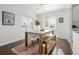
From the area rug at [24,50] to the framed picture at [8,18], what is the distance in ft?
1.64

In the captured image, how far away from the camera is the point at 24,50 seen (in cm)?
166

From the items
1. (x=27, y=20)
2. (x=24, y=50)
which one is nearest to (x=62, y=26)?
(x=27, y=20)

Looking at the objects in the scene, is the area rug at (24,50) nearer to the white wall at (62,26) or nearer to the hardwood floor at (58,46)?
the hardwood floor at (58,46)

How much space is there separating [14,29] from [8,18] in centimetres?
24

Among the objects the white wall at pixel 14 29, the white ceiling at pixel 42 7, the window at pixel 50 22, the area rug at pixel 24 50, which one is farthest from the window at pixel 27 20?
the area rug at pixel 24 50

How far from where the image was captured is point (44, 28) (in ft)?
5.50

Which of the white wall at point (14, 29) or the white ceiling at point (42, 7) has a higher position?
the white ceiling at point (42, 7)

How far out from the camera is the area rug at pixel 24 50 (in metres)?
1.63

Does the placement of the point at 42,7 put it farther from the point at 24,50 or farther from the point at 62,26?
the point at 24,50

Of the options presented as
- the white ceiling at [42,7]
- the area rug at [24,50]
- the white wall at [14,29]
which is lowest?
the area rug at [24,50]

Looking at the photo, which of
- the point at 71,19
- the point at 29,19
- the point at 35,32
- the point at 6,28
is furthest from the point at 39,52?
the point at 71,19

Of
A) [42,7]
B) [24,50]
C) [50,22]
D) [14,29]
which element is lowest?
[24,50]

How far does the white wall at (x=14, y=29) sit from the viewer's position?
5.20 feet

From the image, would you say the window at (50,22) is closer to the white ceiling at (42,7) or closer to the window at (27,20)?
the white ceiling at (42,7)
